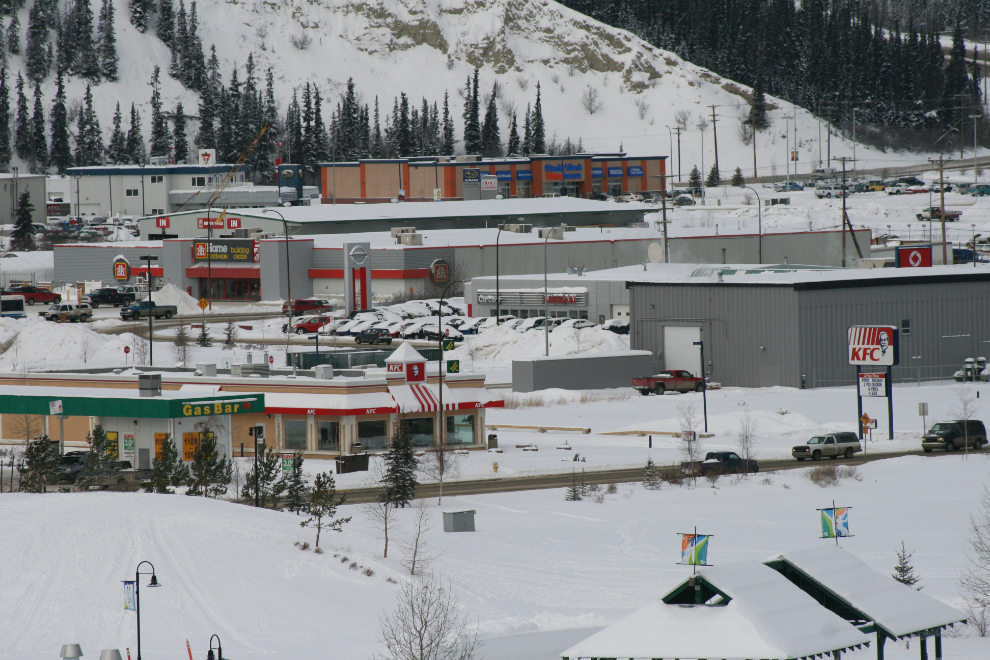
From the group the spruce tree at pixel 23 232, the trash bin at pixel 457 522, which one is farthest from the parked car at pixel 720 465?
the spruce tree at pixel 23 232

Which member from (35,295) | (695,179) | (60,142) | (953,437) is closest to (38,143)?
(60,142)

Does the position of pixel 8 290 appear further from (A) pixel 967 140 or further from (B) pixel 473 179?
(A) pixel 967 140

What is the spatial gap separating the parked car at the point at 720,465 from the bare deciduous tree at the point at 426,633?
16.0m

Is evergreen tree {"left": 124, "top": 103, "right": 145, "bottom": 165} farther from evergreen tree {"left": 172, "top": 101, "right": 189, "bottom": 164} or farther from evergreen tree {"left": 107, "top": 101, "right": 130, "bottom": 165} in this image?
evergreen tree {"left": 172, "top": 101, "right": 189, "bottom": 164}

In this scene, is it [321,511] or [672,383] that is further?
[672,383]

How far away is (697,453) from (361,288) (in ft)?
159

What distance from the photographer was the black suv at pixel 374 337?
7912cm

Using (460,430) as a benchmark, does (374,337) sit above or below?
above

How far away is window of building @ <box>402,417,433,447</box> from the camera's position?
5000cm

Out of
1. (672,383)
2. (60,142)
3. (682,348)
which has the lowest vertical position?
(672,383)

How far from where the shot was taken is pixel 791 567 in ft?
48.3

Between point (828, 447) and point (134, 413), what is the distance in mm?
23423

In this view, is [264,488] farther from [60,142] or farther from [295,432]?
[60,142]

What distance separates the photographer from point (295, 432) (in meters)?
49.2
